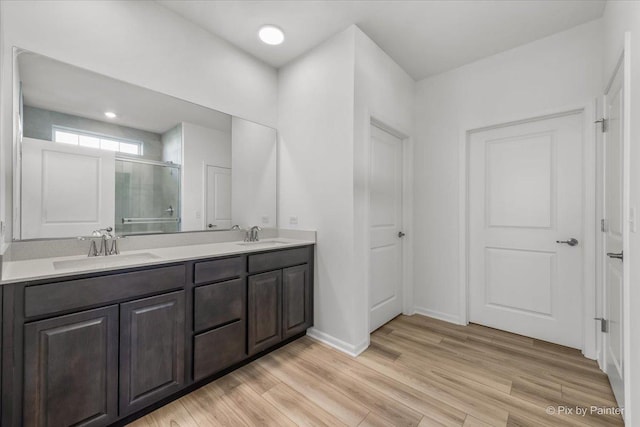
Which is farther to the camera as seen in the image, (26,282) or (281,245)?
(281,245)

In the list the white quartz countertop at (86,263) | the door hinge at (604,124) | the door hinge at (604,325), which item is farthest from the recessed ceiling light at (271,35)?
the door hinge at (604,325)

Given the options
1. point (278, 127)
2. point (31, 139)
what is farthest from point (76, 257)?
point (278, 127)

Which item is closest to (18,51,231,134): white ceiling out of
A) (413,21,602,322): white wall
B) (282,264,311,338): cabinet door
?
(282,264,311,338): cabinet door

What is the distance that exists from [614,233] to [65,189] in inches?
136

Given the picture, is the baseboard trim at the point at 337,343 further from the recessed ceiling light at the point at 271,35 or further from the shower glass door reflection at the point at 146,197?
the recessed ceiling light at the point at 271,35

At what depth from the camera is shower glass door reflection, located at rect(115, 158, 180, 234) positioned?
6.15 feet

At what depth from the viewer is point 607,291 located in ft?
6.26

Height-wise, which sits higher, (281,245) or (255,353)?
(281,245)

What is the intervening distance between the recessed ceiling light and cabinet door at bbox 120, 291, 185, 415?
215cm

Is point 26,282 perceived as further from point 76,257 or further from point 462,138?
point 462,138

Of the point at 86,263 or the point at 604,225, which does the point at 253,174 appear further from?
the point at 604,225

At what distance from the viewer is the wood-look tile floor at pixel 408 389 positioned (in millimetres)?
1503

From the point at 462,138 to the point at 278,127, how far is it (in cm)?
193

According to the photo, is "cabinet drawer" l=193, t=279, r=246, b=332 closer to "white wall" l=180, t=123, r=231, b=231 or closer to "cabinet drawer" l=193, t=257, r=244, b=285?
"cabinet drawer" l=193, t=257, r=244, b=285
